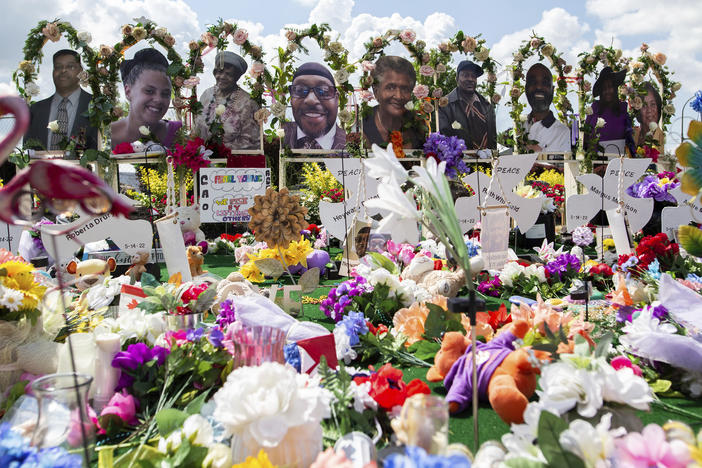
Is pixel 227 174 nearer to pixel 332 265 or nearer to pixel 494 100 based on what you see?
pixel 332 265

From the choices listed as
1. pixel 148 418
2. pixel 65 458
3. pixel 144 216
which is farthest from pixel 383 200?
pixel 144 216

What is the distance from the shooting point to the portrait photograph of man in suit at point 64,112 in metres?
6.98

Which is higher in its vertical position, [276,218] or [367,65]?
[367,65]

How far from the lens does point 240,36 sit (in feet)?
23.6

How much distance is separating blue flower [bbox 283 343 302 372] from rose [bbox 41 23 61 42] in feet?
22.2

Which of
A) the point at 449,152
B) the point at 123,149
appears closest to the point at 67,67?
the point at 123,149

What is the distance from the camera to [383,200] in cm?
110

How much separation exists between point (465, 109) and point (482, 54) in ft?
2.70

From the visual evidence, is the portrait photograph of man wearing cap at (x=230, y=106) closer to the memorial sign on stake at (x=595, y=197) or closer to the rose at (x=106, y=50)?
the rose at (x=106, y=50)

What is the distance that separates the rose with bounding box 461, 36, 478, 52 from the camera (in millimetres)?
7620

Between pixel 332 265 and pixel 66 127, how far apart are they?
4430 millimetres

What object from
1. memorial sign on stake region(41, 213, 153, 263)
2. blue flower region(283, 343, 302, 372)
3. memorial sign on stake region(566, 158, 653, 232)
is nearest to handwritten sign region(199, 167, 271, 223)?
memorial sign on stake region(41, 213, 153, 263)

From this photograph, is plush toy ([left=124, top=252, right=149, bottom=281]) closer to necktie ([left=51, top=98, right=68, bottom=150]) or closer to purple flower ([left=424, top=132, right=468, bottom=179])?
purple flower ([left=424, top=132, right=468, bottom=179])

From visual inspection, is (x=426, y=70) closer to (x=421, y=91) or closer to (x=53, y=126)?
(x=421, y=91)
